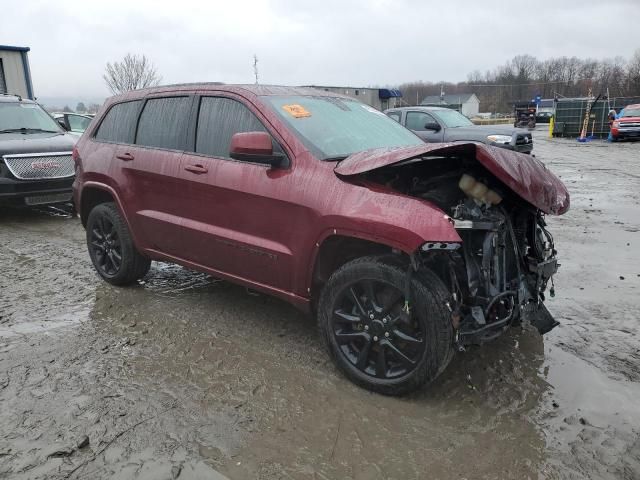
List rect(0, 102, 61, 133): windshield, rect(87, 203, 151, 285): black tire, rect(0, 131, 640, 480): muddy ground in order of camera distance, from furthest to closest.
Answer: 1. rect(0, 102, 61, 133): windshield
2. rect(87, 203, 151, 285): black tire
3. rect(0, 131, 640, 480): muddy ground

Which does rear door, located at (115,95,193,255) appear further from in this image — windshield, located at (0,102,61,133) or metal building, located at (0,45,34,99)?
metal building, located at (0,45,34,99)

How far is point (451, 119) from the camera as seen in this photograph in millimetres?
12383

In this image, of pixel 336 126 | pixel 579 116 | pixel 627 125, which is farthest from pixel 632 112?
pixel 336 126

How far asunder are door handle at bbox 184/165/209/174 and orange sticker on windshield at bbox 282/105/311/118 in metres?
0.74

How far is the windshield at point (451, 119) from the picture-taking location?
39.7 feet

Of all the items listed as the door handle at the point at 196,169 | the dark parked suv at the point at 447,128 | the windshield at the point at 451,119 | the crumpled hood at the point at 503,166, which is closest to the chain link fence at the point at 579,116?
the dark parked suv at the point at 447,128

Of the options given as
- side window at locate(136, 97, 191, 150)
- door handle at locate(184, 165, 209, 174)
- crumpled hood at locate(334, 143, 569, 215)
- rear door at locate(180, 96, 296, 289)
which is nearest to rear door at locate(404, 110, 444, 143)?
side window at locate(136, 97, 191, 150)

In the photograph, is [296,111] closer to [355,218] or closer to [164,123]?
[355,218]

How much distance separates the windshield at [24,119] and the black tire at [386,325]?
7863mm

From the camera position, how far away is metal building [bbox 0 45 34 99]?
16.4 meters

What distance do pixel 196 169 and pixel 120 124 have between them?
53.7 inches

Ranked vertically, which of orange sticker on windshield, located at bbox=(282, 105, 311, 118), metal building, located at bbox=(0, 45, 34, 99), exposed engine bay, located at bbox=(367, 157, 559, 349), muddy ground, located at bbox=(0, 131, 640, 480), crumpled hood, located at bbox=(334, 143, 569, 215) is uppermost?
metal building, located at bbox=(0, 45, 34, 99)

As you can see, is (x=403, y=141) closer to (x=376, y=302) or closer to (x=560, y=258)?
(x=376, y=302)

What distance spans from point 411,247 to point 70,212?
7.84m
